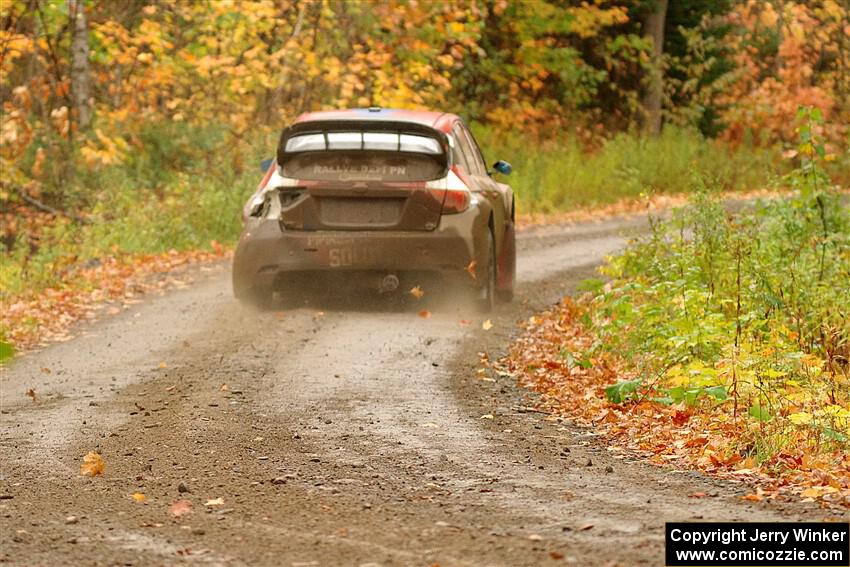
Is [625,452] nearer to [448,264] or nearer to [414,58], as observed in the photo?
[448,264]

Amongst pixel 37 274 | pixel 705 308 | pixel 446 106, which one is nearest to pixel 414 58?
pixel 446 106

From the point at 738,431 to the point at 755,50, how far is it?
121 feet

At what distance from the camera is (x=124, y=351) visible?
12.5m

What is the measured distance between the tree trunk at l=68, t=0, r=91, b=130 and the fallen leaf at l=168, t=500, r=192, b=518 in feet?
59.9

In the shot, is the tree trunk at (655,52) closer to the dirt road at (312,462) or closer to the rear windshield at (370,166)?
the rear windshield at (370,166)

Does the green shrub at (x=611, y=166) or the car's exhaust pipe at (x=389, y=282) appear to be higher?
the car's exhaust pipe at (x=389, y=282)

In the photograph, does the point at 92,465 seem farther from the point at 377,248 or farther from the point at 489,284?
the point at 489,284

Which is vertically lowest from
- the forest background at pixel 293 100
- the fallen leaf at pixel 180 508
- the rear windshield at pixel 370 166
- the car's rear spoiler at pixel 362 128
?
the forest background at pixel 293 100

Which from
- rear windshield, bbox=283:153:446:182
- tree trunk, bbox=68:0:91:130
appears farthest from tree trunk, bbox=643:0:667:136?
rear windshield, bbox=283:153:446:182

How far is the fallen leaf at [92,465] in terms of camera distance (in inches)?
310

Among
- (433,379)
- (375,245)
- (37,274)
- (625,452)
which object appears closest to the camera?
(625,452)

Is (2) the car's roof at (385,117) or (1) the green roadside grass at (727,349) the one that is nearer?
(1) the green roadside grass at (727,349)

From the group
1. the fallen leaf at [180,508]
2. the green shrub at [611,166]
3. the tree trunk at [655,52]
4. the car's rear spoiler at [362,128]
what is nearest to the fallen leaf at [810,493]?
the fallen leaf at [180,508]

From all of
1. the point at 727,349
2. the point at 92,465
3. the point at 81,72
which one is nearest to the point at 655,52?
the point at 81,72
